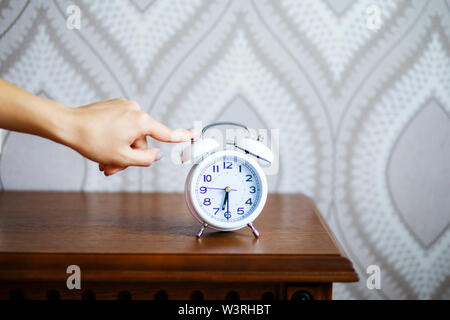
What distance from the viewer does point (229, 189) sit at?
2.60 feet

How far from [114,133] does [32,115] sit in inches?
5.3

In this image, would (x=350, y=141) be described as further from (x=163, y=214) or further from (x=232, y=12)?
(x=163, y=214)

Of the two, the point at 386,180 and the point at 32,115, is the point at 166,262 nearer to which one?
the point at 32,115

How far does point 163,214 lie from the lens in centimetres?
94

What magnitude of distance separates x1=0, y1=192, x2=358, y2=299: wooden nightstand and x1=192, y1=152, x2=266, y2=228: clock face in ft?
0.15

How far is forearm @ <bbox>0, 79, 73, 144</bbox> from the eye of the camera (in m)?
0.69

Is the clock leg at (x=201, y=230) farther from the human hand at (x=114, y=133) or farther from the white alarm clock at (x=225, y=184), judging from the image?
the human hand at (x=114, y=133)

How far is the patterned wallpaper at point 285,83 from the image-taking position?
1.16 m

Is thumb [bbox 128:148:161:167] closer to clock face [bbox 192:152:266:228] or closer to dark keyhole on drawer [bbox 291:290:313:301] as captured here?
clock face [bbox 192:152:266:228]

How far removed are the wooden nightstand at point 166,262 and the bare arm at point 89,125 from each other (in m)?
0.15

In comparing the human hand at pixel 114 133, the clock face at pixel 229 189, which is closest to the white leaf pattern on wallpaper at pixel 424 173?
the clock face at pixel 229 189

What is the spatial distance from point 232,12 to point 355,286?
0.89m

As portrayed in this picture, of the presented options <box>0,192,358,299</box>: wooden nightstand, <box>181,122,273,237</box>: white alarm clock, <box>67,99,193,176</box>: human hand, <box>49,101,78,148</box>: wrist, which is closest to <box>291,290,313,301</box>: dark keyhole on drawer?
<box>0,192,358,299</box>: wooden nightstand

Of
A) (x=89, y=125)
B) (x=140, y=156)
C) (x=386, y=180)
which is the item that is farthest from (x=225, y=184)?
(x=386, y=180)
